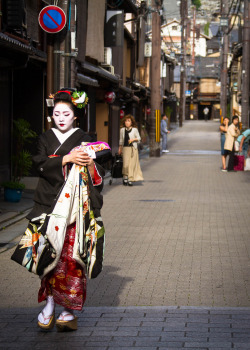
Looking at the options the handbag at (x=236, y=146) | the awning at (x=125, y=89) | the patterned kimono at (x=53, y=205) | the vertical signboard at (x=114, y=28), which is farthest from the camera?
the awning at (x=125, y=89)

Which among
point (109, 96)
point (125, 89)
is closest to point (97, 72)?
point (109, 96)

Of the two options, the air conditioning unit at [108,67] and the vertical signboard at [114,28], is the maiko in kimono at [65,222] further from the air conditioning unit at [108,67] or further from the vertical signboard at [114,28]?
the air conditioning unit at [108,67]

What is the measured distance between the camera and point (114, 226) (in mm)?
12555

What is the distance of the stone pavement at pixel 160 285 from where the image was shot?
19.2 ft

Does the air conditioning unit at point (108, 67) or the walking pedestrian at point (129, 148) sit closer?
the walking pedestrian at point (129, 148)

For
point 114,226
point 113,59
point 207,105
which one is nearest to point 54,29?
point 114,226

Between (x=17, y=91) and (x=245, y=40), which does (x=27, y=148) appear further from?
(x=245, y=40)

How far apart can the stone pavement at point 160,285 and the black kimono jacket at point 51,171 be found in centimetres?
102

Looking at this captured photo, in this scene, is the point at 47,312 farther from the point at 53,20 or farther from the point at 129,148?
the point at 129,148

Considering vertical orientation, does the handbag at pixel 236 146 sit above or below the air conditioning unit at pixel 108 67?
below

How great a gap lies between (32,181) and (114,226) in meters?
8.02

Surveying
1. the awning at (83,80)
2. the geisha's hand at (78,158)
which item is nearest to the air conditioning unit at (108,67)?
the awning at (83,80)

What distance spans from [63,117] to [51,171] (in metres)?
0.49

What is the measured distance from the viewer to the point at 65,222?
5855 mm
